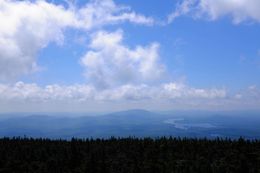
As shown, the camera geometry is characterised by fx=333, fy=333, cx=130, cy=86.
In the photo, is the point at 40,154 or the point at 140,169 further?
the point at 40,154

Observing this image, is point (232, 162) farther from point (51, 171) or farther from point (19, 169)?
point (19, 169)

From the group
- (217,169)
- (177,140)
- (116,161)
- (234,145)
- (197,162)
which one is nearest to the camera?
(217,169)

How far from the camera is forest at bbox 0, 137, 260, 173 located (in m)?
35.9

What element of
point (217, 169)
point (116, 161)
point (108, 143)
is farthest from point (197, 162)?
point (108, 143)

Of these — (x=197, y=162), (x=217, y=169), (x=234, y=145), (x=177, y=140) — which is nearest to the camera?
(x=217, y=169)

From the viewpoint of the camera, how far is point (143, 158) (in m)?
40.7

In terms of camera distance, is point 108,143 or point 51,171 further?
point 108,143

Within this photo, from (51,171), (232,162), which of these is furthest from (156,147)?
(51,171)

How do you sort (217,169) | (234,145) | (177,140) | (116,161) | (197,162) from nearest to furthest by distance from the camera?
(217,169)
(197,162)
(116,161)
(234,145)
(177,140)

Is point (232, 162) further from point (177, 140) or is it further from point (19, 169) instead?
point (19, 169)

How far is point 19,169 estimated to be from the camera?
40094 mm

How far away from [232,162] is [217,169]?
14.1 ft

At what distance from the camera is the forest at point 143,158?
118ft

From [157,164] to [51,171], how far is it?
473 inches
